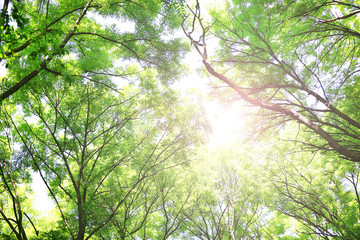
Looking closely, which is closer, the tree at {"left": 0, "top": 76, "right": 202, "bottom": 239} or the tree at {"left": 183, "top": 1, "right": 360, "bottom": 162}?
the tree at {"left": 183, "top": 1, "right": 360, "bottom": 162}

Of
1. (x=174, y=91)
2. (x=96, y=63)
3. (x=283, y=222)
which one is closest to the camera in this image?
(x=96, y=63)

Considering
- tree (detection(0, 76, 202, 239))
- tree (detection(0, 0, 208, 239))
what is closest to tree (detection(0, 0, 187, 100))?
tree (detection(0, 0, 208, 239))

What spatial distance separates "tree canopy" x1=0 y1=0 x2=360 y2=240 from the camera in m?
4.10

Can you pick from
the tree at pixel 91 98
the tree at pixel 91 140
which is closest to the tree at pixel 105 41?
the tree at pixel 91 98

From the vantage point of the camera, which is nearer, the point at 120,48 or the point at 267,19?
the point at 267,19

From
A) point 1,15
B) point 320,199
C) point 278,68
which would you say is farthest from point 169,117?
point 320,199

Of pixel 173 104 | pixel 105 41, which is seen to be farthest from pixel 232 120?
pixel 105 41

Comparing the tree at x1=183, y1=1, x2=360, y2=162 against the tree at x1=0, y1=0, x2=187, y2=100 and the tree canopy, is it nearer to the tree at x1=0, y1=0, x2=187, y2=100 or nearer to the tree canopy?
the tree canopy

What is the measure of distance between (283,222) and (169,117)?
943 cm

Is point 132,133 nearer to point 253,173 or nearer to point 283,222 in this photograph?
point 253,173

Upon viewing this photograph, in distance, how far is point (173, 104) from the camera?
6.02 metres

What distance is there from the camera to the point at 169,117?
246 inches

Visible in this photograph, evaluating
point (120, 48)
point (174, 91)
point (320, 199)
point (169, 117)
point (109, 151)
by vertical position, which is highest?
point (120, 48)

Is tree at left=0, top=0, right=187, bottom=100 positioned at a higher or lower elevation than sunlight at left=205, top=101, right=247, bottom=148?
higher
